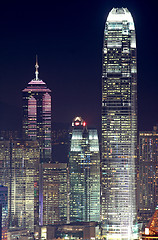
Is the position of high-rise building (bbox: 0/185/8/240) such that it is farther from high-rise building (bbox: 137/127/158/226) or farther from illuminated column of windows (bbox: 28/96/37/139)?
high-rise building (bbox: 137/127/158/226)

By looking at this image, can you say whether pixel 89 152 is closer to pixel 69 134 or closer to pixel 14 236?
pixel 69 134

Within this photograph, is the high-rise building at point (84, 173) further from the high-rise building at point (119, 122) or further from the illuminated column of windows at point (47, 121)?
the high-rise building at point (119, 122)

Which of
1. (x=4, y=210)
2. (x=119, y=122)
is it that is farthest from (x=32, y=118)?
(x=119, y=122)

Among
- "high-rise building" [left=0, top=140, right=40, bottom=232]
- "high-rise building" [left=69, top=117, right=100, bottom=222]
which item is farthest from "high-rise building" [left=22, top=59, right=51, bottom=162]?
"high-rise building" [left=69, top=117, right=100, bottom=222]

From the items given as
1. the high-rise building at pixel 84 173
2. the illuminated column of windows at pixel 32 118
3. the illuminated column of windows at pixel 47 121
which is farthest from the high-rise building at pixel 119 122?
the illuminated column of windows at pixel 32 118

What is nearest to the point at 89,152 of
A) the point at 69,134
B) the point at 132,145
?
the point at 69,134

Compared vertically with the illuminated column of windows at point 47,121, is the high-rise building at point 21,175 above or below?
below
